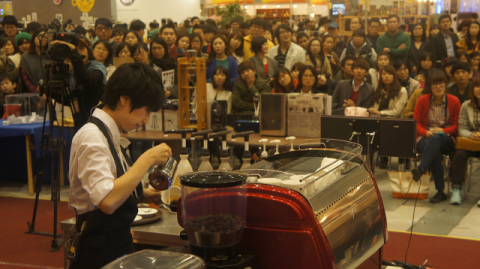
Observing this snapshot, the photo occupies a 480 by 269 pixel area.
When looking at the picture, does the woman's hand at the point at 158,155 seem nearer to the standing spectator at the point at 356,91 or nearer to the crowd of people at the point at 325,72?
the crowd of people at the point at 325,72

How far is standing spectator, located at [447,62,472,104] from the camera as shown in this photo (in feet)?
17.6

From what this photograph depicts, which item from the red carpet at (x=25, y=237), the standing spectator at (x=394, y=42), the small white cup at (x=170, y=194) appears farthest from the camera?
the standing spectator at (x=394, y=42)

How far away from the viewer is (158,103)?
5.10 feet

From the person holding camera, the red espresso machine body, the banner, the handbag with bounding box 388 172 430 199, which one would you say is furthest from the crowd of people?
the banner

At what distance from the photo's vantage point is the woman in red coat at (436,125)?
465cm

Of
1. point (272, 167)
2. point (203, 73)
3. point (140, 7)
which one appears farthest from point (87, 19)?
point (272, 167)

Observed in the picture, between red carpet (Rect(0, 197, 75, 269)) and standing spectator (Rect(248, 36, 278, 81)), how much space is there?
299 centimetres

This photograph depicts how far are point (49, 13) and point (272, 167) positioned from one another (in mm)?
10541

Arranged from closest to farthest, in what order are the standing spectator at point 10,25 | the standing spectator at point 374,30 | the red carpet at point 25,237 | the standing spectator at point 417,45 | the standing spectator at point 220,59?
the red carpet at point 25,237 < the standing spectator at point 220,59 < the standing spectator at point 417,45 < the standing spectator at point 10,25 < the standing spectator at point 374,30

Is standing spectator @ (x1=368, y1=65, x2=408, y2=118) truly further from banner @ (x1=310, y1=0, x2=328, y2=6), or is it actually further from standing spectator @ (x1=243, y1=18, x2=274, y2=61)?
banner @ (x1=310, y1=0, x2=328, y2=6)

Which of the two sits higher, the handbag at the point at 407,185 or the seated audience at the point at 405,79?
the seated audience at the point at 405,79

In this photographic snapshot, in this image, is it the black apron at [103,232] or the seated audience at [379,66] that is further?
the seated audience at [379,66]

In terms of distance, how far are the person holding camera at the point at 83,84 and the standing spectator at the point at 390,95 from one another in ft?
10.0

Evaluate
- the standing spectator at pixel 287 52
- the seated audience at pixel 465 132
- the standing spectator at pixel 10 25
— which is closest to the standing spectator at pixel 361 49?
the standing spectator at pixel 287 52
